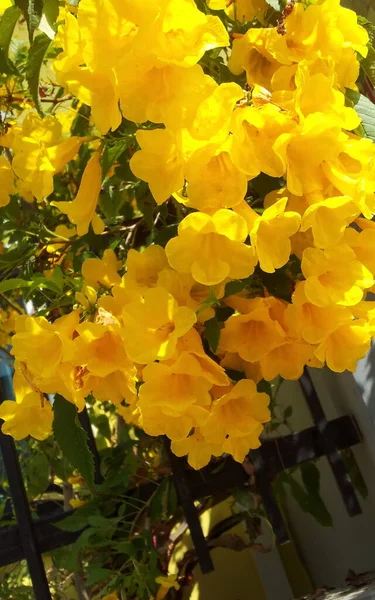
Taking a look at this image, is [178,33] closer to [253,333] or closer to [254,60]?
[254,60]

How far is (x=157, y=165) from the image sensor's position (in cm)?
61

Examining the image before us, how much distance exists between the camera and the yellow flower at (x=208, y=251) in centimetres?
60

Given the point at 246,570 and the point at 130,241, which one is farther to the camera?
the point at 246,570

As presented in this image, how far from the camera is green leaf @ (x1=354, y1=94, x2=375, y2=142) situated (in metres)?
0.76

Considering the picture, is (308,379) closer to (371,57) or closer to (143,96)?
(371,57)

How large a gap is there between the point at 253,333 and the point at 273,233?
0.63ft

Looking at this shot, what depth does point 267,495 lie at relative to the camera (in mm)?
1369

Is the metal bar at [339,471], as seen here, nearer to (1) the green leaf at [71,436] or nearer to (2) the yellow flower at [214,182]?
(1) the green leaf at [71,436]

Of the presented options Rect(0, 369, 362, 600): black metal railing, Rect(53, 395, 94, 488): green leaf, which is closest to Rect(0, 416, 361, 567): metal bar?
Rect(0, 369, 362, 600): black metal railing

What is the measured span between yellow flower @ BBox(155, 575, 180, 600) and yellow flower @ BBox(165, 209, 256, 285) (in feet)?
3.54

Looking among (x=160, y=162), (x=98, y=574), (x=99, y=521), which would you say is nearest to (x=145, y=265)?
(x=160, y=162)

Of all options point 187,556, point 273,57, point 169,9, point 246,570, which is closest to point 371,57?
point 273,57

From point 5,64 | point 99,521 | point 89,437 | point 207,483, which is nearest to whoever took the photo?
point 5,64

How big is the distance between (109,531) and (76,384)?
0.78 m
